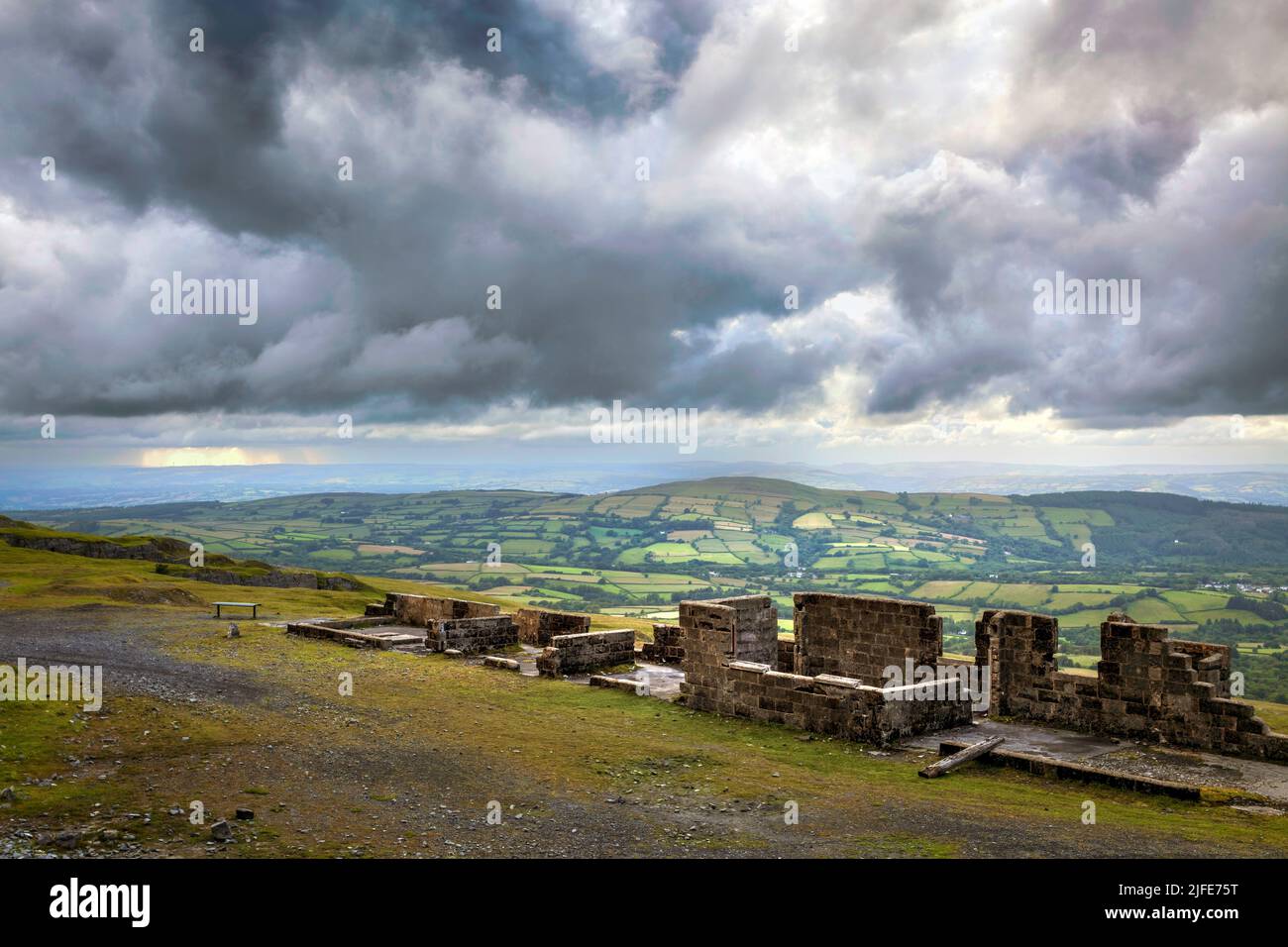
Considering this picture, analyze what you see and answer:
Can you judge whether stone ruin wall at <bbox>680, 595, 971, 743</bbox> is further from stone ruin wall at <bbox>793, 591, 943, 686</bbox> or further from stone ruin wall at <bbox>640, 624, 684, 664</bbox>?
stone ruin wall at <bbox>640, 624, 684, 664</bbox>

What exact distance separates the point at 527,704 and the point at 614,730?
10.6 feet

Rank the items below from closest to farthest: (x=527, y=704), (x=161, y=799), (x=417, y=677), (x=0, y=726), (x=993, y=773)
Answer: (x=161, y=799) → (x=0, y=726) → (x=993, y=773) → (x=527, y=704) → (x=417, y=677)

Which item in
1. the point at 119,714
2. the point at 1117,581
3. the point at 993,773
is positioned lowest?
the point at 1117,581

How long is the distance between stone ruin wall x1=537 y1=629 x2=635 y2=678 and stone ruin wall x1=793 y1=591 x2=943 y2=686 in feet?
20.1

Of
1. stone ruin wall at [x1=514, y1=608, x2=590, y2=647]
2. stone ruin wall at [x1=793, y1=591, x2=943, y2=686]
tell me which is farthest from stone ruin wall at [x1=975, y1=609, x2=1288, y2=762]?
stone ruin wall at [x1=514, y1=608, x2=590, y2=647]

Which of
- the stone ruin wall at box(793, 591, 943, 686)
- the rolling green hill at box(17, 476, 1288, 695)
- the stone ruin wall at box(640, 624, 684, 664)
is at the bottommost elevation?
the rolling green hill at box(17, 476, 1288, 695)

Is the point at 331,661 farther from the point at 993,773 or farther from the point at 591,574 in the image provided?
the point at 591,574

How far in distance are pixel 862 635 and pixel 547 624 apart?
12.2 metres

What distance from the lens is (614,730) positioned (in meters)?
18.1

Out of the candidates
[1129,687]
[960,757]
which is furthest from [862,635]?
[960,757]

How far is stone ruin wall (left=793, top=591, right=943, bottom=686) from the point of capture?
817 inches

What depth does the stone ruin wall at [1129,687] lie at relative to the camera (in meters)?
17.0

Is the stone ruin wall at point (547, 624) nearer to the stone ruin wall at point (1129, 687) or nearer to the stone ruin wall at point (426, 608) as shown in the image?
the stone ruin wall at point (426, 608)
